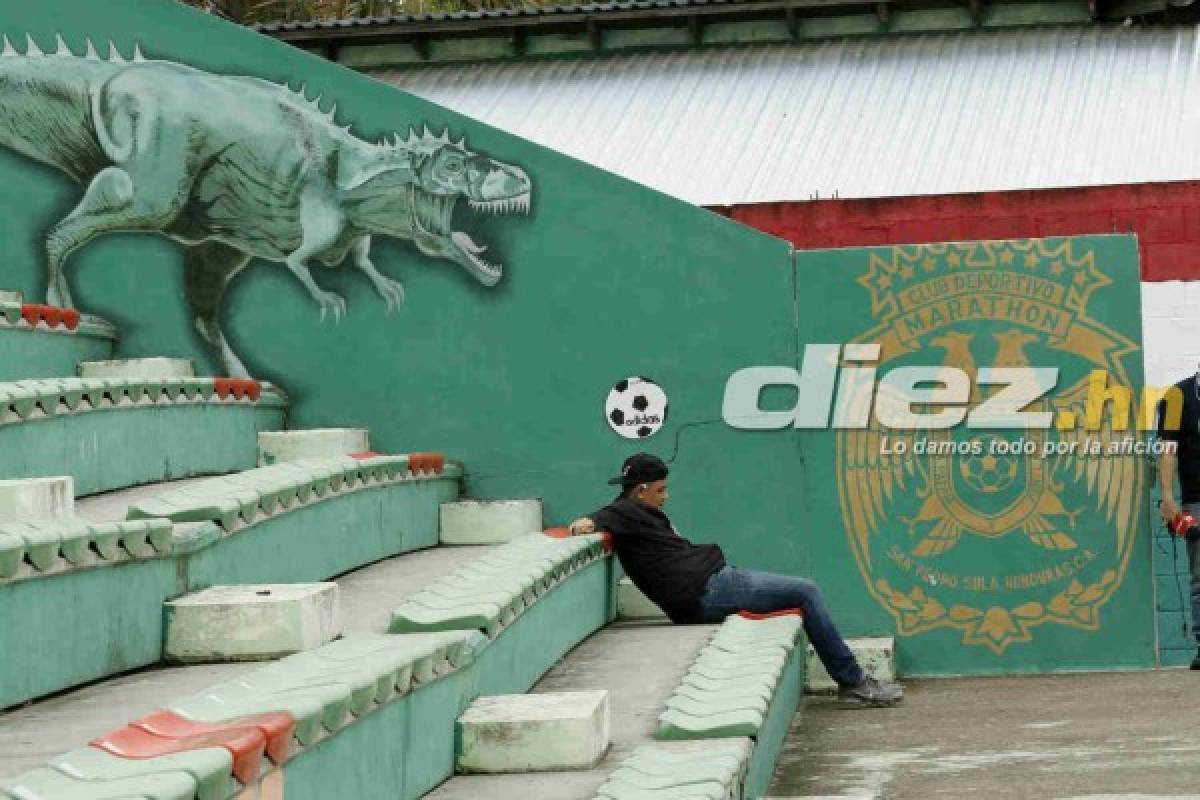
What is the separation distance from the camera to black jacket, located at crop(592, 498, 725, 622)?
8.82m

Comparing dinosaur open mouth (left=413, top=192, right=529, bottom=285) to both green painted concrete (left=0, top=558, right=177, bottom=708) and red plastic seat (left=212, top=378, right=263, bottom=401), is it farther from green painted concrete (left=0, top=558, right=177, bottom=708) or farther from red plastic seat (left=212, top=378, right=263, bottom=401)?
green painted concrete (left=0, top=558, right=177, bottom=708)

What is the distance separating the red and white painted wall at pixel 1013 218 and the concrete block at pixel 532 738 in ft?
19.5

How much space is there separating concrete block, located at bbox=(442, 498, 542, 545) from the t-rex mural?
45.1 inches

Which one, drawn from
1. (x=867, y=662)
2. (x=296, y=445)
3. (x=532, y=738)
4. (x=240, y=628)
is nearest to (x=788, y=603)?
(x=867, y=662)

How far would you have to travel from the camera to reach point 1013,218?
11.4 metres

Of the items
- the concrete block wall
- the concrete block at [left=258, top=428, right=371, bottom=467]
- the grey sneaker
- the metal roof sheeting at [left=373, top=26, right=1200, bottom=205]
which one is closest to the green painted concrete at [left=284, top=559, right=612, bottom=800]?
the grey sneaker

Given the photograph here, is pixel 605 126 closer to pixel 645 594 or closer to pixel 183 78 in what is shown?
pixel 183 78

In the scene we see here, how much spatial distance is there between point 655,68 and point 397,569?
716cm

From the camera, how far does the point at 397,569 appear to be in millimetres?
8453

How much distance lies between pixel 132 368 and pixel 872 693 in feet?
12.5

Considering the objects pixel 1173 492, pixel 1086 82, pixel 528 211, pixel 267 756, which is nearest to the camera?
pixel 267 756

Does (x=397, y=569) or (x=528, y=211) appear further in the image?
(x=528, y=211)

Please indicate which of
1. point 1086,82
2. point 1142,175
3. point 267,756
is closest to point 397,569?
point 267,756

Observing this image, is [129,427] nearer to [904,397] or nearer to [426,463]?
[426,463]
